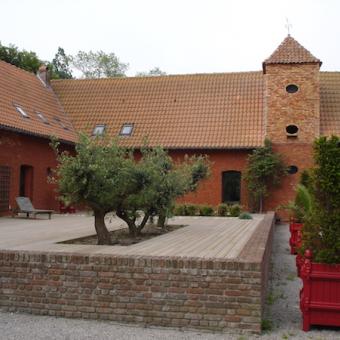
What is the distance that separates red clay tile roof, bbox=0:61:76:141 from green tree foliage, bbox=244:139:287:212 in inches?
330

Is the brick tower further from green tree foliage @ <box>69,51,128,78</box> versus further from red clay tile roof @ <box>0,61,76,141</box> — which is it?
green tree foliage @ <box>69,51,128,78</box>

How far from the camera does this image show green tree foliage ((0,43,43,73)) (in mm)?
33625

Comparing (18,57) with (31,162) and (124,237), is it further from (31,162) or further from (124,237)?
(124,237)

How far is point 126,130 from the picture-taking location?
2505 centimetres

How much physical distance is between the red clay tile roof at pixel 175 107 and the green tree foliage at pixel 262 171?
1.96ft

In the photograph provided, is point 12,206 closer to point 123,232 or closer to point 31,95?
point 31,95

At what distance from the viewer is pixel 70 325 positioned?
628cm

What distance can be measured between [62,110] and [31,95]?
3.02m

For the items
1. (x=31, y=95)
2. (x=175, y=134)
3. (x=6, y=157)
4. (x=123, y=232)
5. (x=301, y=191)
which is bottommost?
(x=123, y=232)

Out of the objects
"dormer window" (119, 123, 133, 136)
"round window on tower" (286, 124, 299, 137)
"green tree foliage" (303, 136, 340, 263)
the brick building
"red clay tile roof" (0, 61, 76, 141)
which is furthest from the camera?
"dormer window" (119, 123, 133, 136)

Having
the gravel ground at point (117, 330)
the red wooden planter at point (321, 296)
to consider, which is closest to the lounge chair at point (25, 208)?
the gravel ground at point (117, 330)

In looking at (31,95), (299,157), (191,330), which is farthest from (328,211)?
(31,95)

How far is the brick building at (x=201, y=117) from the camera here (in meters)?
21.0

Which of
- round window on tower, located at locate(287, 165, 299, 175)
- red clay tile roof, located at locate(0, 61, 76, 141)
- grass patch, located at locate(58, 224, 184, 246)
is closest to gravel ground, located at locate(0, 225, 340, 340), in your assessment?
grass patch, located at locate(58, 224, 184, 246)
